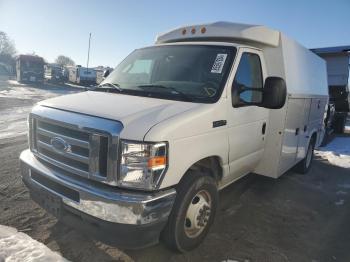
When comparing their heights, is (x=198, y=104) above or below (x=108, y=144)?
above

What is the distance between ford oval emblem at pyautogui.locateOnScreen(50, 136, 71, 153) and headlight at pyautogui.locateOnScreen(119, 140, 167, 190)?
669mm

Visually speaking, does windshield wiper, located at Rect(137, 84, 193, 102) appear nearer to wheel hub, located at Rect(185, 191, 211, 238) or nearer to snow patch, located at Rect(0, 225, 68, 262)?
wheel hub, located at Rect(185, 191, 211, 238)

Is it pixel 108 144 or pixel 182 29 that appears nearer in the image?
pixel 108 144

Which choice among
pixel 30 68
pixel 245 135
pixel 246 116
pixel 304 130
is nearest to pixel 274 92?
pixel 246 116

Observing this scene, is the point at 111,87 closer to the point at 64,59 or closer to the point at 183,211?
the point at 183,211

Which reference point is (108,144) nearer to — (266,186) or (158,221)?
(158,221)

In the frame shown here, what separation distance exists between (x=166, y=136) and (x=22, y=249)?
1.93 metres

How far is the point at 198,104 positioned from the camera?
131 inches

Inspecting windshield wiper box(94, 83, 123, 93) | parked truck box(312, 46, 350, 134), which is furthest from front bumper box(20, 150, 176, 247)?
parked truck box(312, 46, 350, 134)

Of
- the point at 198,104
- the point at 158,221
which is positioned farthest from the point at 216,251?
the point at 198,104

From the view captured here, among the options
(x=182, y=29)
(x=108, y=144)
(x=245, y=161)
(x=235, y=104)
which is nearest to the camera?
(x=108, y=144)

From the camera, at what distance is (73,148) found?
3027 millimetres

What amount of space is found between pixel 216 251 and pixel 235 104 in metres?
1.70

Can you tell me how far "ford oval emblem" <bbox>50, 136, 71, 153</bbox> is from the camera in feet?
10.1
